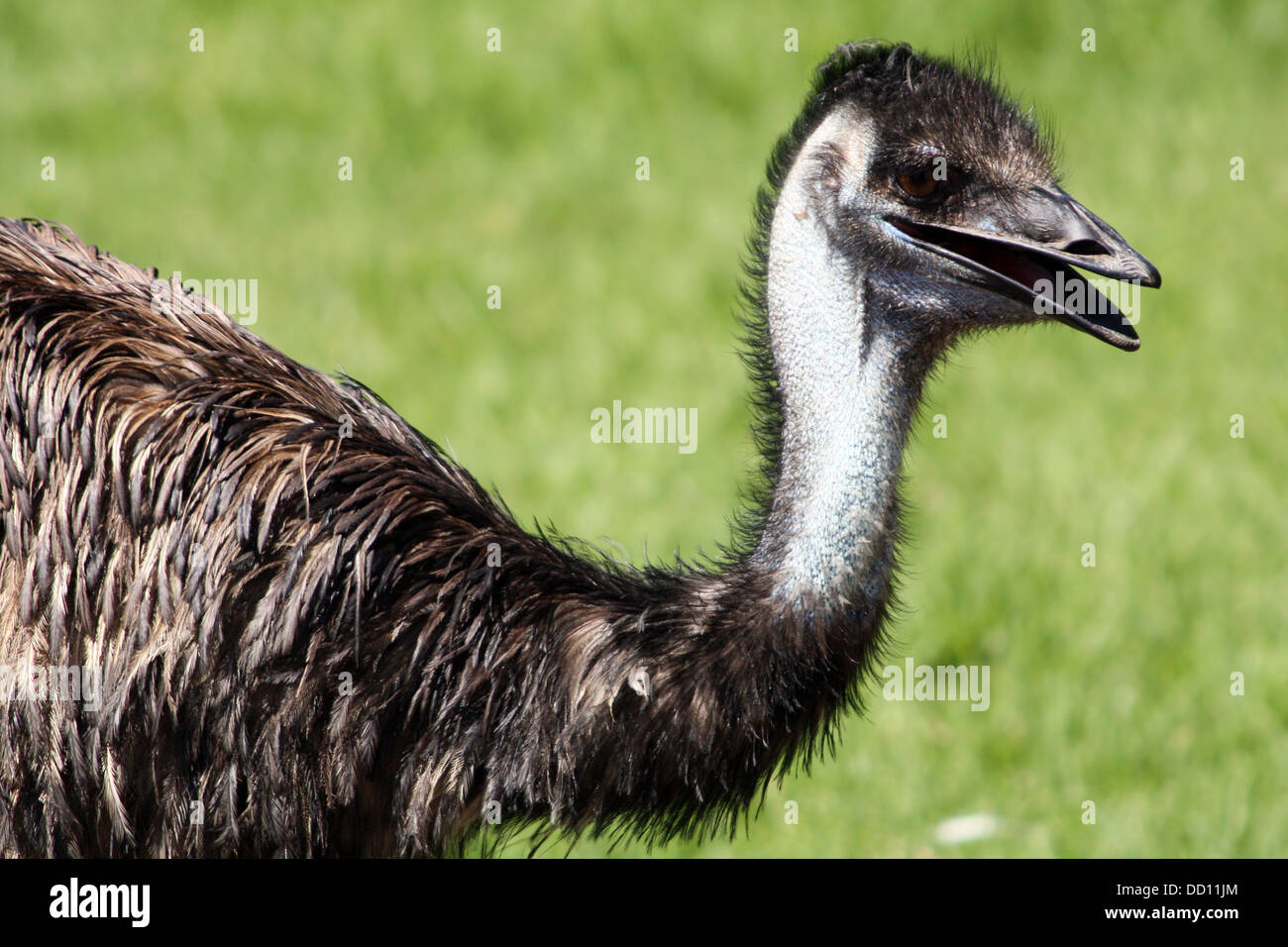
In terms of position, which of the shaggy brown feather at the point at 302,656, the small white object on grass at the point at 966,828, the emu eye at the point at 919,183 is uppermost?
the emu eye at the point at 919,183

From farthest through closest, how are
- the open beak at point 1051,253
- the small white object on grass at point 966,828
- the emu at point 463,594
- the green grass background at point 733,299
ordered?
the green grass background at point 733,299 < the small white object on grass at point 966,828 < the emu at point 463,594 < the open beak at point 1051,253

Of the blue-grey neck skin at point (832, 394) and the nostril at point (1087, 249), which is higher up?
the nostril at point (1087, 249)

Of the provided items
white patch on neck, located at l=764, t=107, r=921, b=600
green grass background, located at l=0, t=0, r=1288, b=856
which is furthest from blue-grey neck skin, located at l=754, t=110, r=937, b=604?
green grass background, located at l=0, t=0, r=1288, b=856

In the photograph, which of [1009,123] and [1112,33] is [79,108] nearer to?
[1112,33]

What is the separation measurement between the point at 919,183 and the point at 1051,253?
0.31 meters


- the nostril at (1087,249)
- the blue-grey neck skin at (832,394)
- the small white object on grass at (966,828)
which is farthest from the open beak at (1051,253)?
the small white object on grass at (966,828)

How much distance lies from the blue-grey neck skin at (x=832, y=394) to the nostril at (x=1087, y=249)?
340 mm

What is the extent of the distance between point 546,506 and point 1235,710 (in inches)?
106

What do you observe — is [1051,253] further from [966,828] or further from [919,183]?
[966,828]

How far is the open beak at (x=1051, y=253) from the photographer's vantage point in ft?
10.7

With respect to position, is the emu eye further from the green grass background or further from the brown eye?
the green grass background

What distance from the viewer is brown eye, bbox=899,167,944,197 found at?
3.41 meters

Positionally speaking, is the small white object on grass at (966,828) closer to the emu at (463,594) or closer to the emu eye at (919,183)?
the emu at (463,594)
